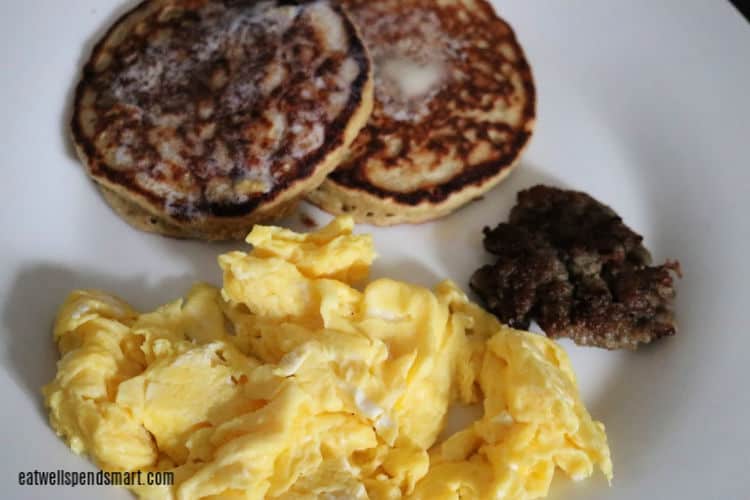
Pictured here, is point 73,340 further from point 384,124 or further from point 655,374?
point 655,374

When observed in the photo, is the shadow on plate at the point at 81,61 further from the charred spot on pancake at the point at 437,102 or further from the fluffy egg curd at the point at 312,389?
the charred spot on pancake at the point at 437,102

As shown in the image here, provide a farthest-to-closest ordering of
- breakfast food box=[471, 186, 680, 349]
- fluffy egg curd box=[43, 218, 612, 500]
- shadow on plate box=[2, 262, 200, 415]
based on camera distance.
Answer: breakfast food box=[471, 186, 680, 349] → shadow on plate box=[2, 262, 200, 415] → fluffy egg curd box=[43, 218, 612, 500]

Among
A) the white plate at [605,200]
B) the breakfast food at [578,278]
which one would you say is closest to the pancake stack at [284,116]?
the white plate at [605,200]

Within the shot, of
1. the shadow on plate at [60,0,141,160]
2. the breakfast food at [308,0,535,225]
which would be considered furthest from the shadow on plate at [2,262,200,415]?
the breakfast food at [308,0,535,225]

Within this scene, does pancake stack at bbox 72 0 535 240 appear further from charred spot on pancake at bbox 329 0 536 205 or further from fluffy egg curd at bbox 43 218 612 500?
fluffy egg curd at bbox 43 218 612 500

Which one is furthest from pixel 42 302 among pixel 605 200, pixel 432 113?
pixel 605 200

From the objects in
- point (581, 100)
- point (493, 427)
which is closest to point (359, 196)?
point (493, 427)

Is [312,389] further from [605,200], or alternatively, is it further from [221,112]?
[605,200]
